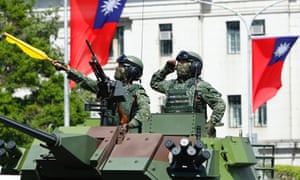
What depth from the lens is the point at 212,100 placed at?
702 inches

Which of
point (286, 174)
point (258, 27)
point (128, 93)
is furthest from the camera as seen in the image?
point (258, 27)

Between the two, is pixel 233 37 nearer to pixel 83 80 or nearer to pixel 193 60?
pixel 193 60

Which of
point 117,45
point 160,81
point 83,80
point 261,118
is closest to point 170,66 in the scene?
point 160,81

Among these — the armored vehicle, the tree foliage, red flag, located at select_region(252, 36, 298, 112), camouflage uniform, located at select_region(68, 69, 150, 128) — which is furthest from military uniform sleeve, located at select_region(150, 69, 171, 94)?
the tree foliage

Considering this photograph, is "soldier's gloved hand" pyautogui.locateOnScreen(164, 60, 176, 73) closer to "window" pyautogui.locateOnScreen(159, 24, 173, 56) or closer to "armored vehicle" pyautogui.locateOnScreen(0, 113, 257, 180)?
"armored vehicle" pyautogui.locateOnScreen(0, 113, 257, 180)

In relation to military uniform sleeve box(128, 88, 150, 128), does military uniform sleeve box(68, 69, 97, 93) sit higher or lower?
higher

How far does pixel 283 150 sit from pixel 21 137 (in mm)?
20059

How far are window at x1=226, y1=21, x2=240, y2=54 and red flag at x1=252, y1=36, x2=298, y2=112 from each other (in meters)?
15.8

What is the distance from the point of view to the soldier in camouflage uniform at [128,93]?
16984 mm

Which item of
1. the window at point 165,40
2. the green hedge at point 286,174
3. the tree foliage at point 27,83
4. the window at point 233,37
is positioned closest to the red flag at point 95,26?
the tree foliage at point 27,83

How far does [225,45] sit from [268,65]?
17.1 metres

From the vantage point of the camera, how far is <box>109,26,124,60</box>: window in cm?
5206

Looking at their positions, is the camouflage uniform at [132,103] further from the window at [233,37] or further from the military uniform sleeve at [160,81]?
the window at [233,37]

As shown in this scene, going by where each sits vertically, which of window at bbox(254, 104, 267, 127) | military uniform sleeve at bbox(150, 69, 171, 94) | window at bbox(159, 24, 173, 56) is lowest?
window at bbox(254, 104, 267, 127)
